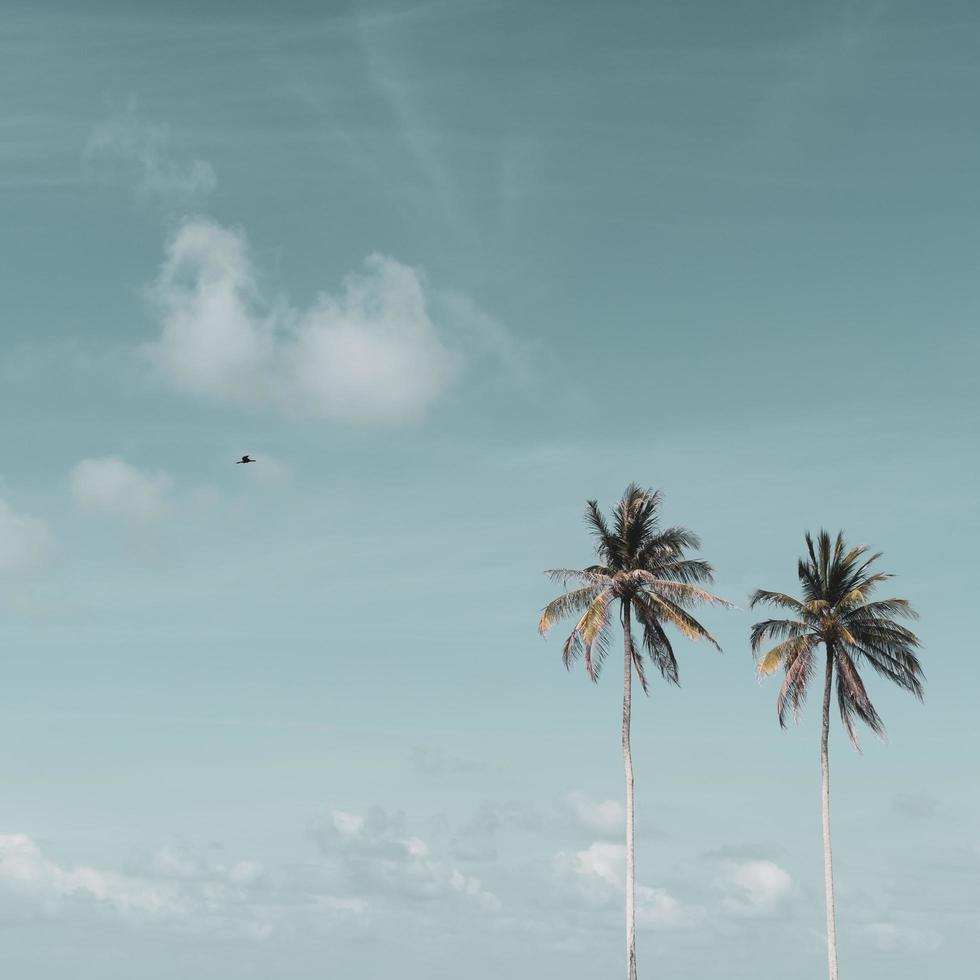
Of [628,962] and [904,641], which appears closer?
[628,962]

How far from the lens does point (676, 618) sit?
72125mm

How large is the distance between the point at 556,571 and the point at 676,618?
6769 millimetres

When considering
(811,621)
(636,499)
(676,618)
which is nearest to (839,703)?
(811,621)

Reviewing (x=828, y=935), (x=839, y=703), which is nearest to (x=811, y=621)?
(x=839, y=703)

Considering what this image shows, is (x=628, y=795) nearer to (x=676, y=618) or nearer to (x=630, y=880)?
(x=630, y=880)

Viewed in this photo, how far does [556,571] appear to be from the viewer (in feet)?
240

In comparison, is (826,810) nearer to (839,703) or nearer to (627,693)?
(839,703)

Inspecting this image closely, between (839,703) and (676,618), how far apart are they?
34.8ft

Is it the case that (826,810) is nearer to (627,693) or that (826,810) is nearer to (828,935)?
(828,935)

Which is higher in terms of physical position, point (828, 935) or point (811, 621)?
point (811, 621)

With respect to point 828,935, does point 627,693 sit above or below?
above

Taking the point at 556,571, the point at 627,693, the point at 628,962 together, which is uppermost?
the point at 556,571

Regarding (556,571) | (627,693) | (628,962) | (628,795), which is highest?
(556,571)

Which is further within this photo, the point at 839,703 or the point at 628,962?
the point at 839,703
